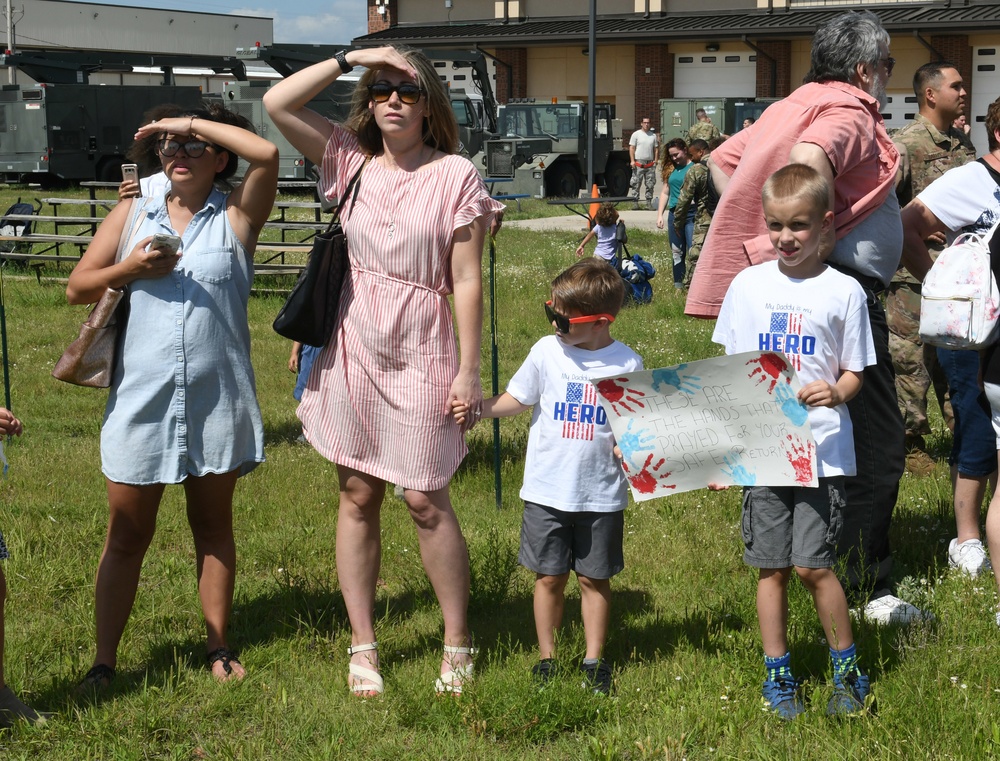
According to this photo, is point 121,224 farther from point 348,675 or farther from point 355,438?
point 348,675

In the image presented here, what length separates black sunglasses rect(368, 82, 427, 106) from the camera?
12.2 ft

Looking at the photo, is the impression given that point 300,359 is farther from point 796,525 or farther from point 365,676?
point 796,525

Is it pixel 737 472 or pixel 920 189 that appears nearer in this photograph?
pixel 737 472

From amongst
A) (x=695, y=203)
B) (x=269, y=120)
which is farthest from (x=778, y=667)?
(x=269, y=120)

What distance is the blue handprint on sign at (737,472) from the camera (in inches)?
140

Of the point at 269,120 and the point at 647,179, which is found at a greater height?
the point at 269,120

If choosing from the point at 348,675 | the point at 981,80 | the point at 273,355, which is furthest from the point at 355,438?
the point at 981,80

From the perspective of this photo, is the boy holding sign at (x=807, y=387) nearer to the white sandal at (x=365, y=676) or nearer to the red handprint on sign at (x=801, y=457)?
the red handprint on sign at (x=801, y=457)

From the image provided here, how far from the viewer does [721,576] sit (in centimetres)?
502

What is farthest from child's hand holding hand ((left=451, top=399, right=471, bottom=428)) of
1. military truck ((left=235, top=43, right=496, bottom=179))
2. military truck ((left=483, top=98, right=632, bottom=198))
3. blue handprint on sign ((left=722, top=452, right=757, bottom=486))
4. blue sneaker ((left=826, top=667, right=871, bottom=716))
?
military truck ((left=483, top=98, right=632, bottom=198))

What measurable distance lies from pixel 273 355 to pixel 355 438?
6.83 metres

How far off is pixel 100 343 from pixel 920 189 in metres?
4.62

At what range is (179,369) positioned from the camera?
385cm

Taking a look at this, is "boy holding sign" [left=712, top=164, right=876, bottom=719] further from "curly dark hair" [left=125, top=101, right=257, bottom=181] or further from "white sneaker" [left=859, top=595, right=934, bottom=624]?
"curly dark hair" [left=125, top=101, right=257, bottom=181]
